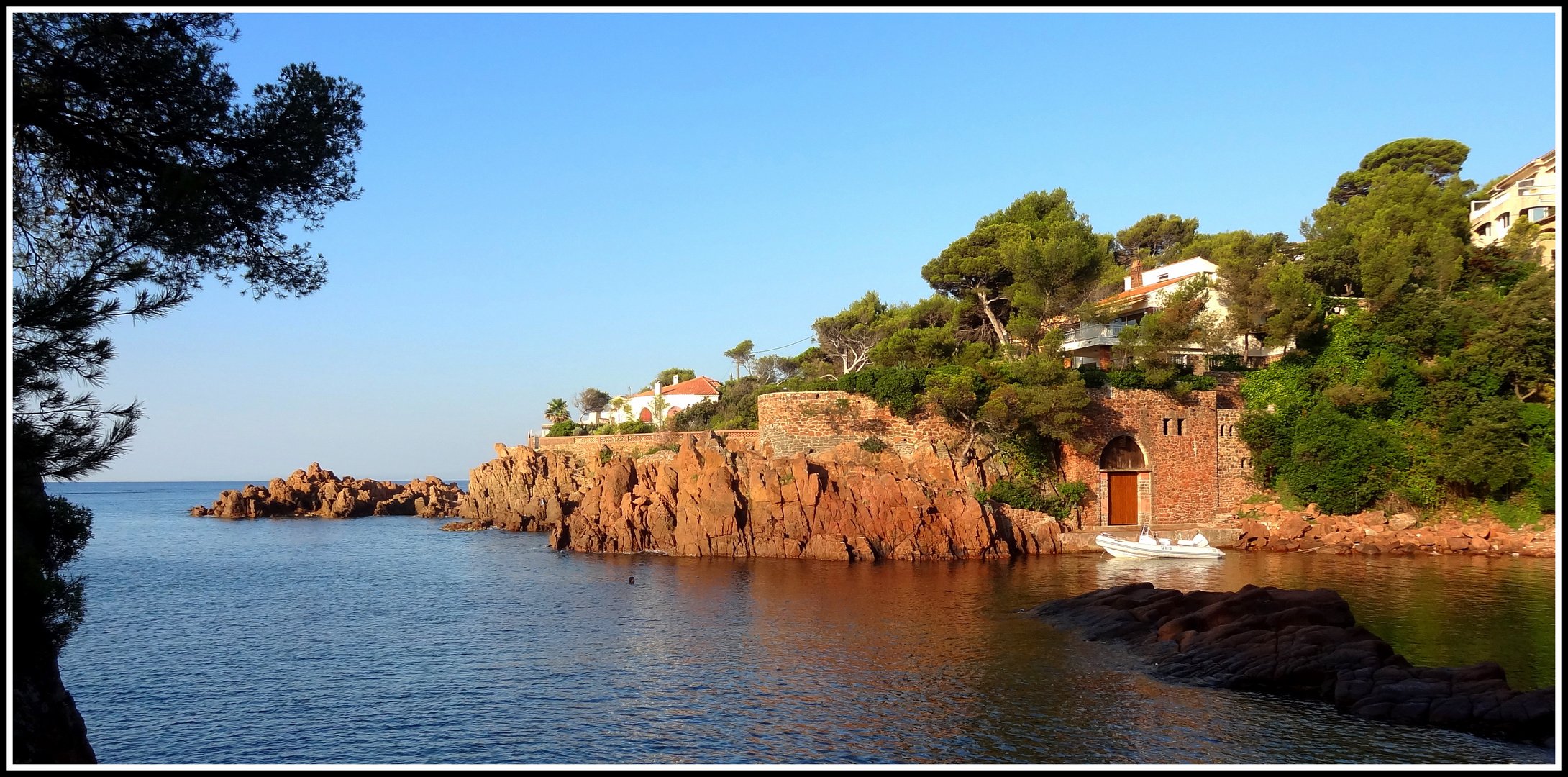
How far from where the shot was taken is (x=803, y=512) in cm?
3206

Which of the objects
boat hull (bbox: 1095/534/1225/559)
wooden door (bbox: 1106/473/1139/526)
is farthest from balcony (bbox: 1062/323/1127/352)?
boat hull (bbox: 1095/534/1225/559)

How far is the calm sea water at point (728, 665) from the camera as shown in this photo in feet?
39.8

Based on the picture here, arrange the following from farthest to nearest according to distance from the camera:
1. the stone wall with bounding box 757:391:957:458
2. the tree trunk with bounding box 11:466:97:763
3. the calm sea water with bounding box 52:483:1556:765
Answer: the stone wall with bounding box 757:391:957:458 < the calm sea water with bounding box 52:483:1556:765 < the tree trunk with bounding box 11:466:97:763

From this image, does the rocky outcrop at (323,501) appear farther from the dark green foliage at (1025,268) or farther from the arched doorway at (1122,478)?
the arched doorway at (1122,478)

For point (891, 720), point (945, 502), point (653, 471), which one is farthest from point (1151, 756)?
point (653, 471)

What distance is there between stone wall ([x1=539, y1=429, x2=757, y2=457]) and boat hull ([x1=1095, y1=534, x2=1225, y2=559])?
15380mm

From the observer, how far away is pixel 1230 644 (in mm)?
16062

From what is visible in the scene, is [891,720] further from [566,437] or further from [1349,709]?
[566,437]

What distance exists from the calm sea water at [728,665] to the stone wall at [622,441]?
10.6m

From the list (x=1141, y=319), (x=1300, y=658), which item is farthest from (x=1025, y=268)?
(x=1300, y=658)

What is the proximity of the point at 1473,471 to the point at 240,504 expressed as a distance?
70.6m

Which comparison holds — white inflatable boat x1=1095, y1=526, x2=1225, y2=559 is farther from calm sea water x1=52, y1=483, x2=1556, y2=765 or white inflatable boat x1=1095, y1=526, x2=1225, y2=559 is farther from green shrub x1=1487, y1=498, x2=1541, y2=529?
green shrub x1=1487, y1=498, x2=1541, y2=529

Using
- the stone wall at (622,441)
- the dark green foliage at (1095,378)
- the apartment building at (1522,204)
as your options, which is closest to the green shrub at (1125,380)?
the dark green foliage at (1095,378)

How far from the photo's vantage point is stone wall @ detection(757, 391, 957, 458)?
35062mm
